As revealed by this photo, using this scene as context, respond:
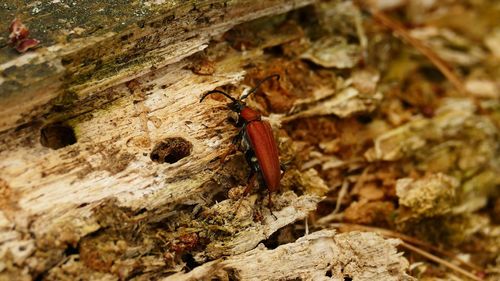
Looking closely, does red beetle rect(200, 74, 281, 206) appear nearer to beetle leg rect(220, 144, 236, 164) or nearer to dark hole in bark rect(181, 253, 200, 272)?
beetle leg rect(220, 144, 236, 164)

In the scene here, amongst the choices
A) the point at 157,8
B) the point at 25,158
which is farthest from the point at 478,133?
the point at 25,158

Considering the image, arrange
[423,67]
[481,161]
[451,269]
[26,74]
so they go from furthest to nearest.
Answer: [423,67], [481,161], [451,269], [26,74]

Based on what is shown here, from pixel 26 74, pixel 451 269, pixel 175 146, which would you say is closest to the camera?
pixel 26 74

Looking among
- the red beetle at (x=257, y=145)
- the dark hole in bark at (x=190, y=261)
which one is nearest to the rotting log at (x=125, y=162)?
the dark hole in bark at (x=190, y=261)

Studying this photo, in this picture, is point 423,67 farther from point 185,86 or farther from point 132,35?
point 132,35

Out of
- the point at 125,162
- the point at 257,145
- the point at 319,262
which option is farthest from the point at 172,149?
the point at 319,262

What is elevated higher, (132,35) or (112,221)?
(132,35)

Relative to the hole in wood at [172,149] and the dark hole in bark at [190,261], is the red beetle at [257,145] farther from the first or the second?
the dark hole in bark at [190,261]
